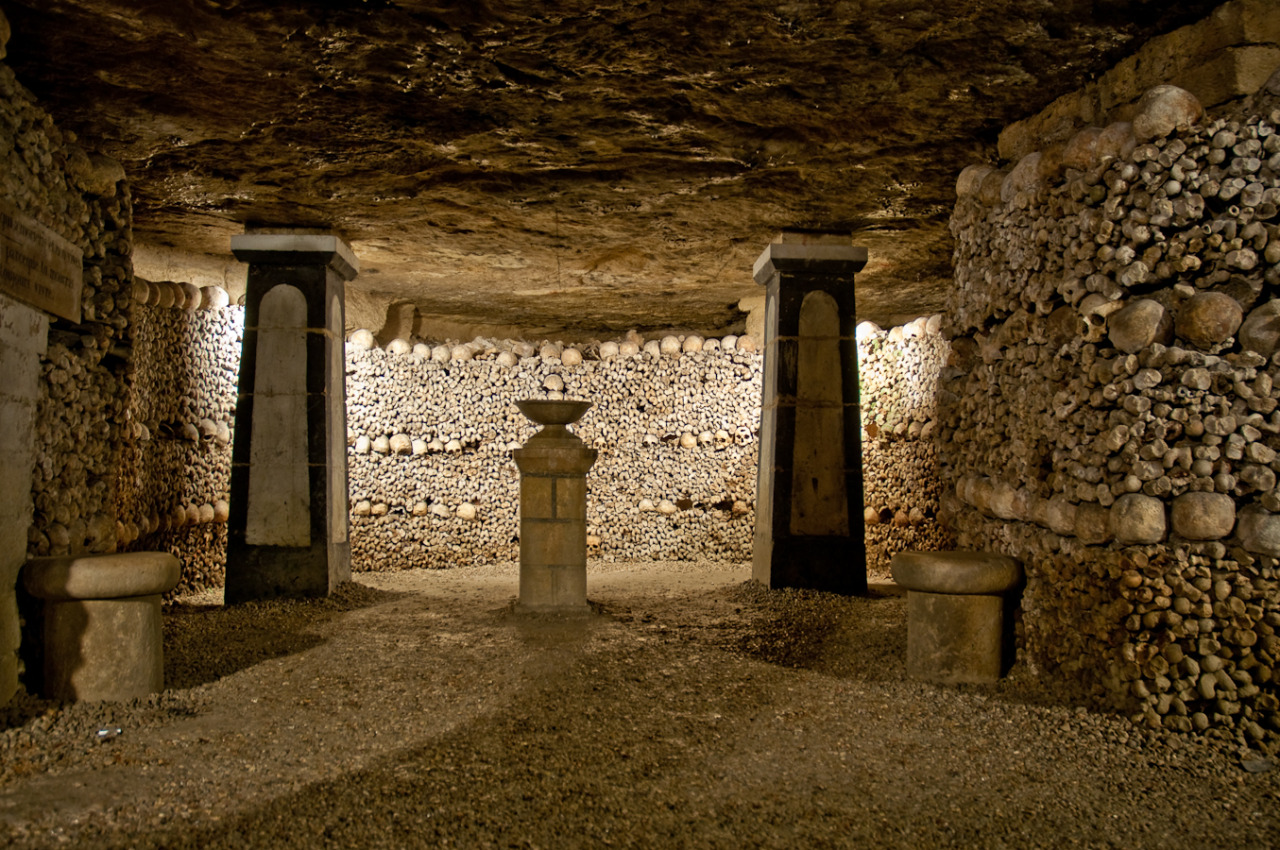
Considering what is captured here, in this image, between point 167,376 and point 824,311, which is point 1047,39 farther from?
point 167,376

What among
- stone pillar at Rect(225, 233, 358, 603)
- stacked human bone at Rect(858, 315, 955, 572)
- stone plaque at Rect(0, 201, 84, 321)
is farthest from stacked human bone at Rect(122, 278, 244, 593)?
stacked human bone at Rect(858, 315, 955, 572)

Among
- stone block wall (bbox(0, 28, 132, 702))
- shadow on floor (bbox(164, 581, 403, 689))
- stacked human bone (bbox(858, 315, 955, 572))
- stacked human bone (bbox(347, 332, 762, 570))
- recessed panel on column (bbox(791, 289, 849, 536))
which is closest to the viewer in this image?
stone block wall (bbox(0, 28, 132, 702))

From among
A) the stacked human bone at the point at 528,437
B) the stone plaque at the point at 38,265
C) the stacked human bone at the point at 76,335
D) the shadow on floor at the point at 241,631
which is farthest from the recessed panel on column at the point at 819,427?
the stone plaque at the point at 38,265

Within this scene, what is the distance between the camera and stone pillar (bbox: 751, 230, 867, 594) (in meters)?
5.93

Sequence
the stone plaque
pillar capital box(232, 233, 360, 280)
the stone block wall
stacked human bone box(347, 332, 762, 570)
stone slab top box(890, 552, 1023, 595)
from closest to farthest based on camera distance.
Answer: the stone plaque, the stone block wall, stone slab top box(890, 552, 1023, 595), pillar capital box(232, 233, 360, 280), stacked human bone box(347, 332, 762, 570)

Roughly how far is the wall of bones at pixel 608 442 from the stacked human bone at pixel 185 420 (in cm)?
44

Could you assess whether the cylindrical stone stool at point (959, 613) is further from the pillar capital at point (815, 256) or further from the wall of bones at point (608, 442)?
the wall of bones at point (608, 442)

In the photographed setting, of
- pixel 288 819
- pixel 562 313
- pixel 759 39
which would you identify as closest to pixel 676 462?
pixel 562 313

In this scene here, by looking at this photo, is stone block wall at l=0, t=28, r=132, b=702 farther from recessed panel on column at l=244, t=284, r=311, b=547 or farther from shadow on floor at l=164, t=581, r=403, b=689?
recessed panel on column at l=244, t=284, r=311, b=547

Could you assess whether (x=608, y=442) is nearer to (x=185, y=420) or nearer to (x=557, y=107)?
(x=185, y=420)

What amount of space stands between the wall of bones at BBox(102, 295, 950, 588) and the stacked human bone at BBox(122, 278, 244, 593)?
44 centimetres

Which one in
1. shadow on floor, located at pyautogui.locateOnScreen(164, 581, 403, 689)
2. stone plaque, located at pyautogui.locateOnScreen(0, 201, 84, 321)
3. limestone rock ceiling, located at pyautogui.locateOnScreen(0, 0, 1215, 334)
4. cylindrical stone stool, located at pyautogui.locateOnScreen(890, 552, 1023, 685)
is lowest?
shadow on floor, located at pyautogui.locateOnScreen(164, 581, 403, 689)

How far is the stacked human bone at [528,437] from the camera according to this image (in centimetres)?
813

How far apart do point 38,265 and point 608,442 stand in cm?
552
